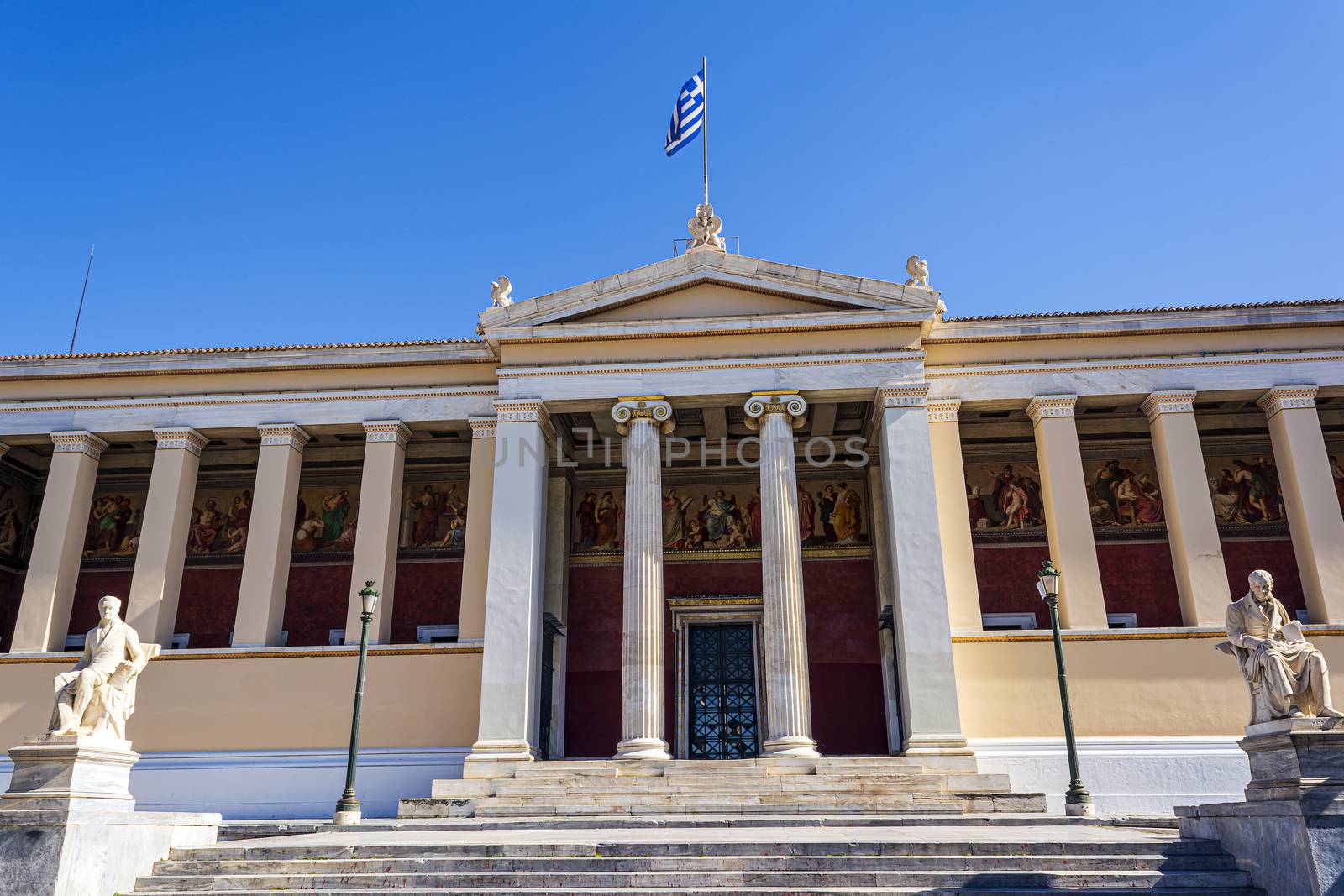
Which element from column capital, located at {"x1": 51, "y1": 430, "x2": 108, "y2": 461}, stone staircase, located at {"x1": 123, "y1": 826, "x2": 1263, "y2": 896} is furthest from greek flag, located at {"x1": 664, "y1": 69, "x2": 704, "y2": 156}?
stone staircase, located at {"x1": 123, "y1": 826, "x2": 1263, "y2": 896}

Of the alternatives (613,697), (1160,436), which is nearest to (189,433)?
(613,697)

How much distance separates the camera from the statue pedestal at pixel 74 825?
372 inches

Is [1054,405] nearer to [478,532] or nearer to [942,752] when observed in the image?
[942,752]

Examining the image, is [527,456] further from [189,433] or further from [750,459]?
[189,433]

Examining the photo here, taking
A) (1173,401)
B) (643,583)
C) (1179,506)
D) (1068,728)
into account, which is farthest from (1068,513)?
(643,583)

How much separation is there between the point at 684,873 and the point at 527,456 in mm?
9689

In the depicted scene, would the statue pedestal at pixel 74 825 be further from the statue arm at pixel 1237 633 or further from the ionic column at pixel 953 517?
the ionic column at pixel 953 517

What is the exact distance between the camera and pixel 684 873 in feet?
31.4

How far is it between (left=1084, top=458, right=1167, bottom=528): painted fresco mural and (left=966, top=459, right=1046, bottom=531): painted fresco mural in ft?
3.36

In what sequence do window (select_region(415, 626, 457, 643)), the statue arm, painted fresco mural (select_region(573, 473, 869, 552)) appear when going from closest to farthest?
1. the statue arm
2. window (select_region(415, 626, 457, 643))
3. painted fresco mural (select_region(573, 473, 869, 552))

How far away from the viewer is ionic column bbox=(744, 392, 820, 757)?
16047 mm

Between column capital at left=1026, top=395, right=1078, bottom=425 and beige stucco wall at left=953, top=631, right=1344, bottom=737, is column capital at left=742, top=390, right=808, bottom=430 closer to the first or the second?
column capital at left=1026, top=395, right=1078, bottom=425

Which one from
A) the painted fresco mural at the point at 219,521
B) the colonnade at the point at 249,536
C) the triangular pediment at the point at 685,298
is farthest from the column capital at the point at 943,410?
the painted fresco mural at the point at 219,521

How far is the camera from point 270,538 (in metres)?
18.8
